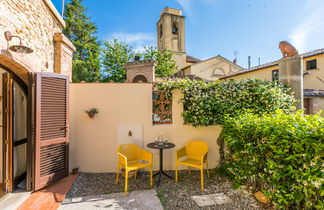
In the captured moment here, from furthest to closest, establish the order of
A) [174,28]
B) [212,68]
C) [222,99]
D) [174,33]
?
[174,28] < [174,33] < [212,68] < [222,99]

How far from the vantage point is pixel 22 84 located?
3949 mm

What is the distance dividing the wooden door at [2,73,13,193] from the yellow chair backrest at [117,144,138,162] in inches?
95.0

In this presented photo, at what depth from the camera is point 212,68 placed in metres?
21.9

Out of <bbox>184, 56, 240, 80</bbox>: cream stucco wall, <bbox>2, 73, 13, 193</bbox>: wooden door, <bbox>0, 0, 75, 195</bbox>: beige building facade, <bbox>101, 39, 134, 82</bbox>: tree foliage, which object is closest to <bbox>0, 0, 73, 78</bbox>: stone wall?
<bbox>0, 0, 75, 195</bbox>: beige building facade

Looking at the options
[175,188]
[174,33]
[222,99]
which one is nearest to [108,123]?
[175,188]

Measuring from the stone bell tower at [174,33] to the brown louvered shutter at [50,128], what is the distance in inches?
873

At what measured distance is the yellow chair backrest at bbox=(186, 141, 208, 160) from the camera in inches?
178

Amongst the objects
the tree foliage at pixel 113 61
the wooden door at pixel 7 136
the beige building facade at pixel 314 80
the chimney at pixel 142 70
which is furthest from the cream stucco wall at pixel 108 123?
the beige building facade at pixel 314 80

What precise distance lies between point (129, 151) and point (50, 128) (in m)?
2.05

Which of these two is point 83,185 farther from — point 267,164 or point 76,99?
point 267,164

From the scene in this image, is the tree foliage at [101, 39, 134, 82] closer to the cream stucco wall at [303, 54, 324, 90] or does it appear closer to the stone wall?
the stone wall

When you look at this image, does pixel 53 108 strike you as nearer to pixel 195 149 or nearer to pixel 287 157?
pixel 195 149

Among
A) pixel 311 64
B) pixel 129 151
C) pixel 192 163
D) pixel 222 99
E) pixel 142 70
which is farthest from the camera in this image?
pixel 311 64

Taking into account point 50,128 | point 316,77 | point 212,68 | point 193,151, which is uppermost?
point 212,68
